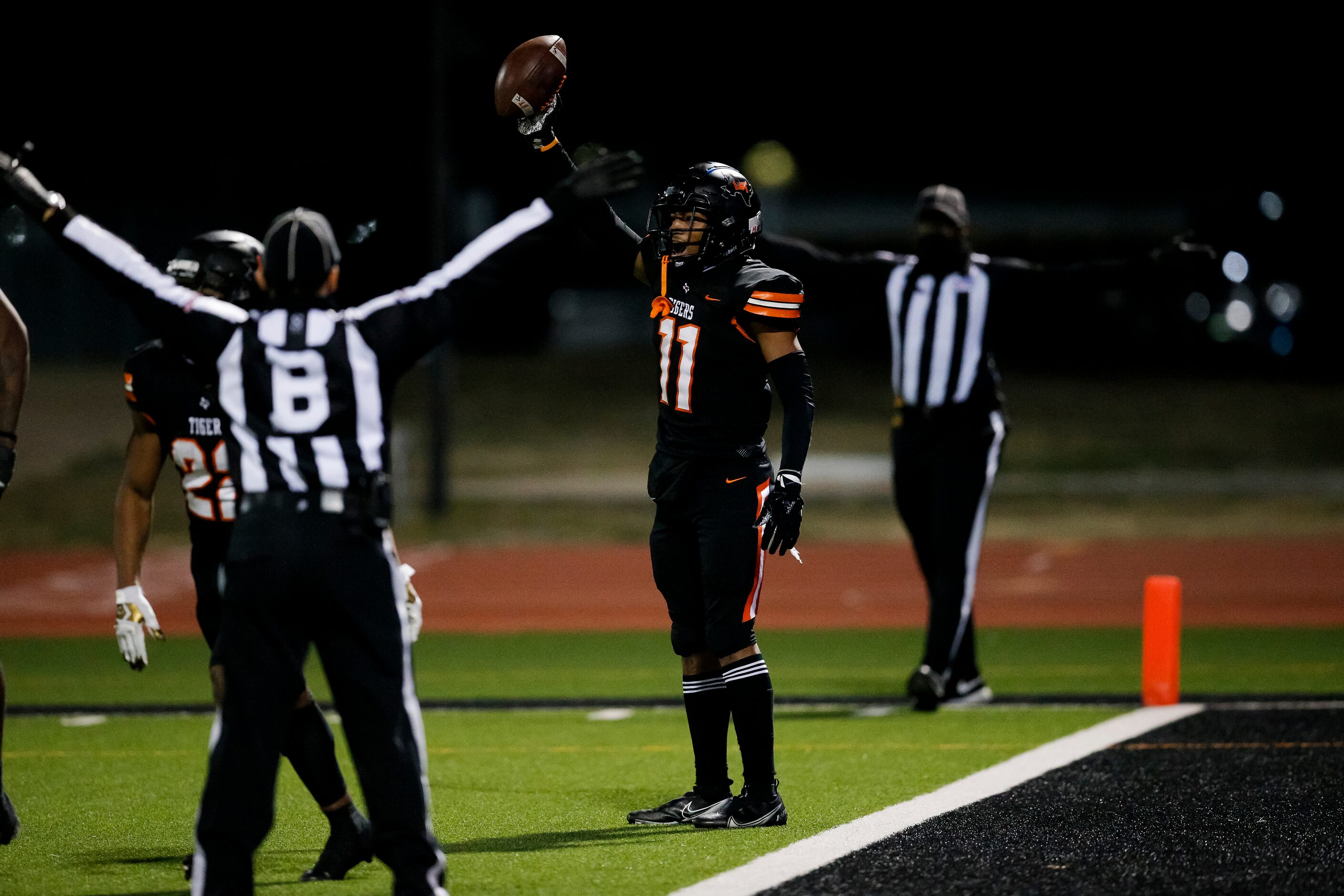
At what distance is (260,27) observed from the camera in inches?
1236

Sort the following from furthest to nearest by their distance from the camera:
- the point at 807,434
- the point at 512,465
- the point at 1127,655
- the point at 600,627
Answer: the point at 512,465, the point at 600,627, the point at 1127,655, the point at 807,434

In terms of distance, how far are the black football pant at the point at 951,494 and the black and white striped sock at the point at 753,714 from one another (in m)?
2.52

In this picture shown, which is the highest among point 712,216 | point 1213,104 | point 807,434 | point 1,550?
point 1213,104

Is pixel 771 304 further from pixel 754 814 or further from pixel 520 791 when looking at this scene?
pixel 520 791

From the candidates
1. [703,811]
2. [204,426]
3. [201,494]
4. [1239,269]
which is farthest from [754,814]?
[1239,269]

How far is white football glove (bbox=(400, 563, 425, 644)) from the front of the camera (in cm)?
412

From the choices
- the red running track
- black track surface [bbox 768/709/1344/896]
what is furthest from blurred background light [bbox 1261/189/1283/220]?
black track surface [bbox 768/709/1344/896]

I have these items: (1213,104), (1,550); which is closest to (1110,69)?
(1213,104)

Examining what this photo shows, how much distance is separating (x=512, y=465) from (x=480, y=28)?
12106 millimetres

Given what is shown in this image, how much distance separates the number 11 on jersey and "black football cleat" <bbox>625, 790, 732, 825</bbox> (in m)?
1.26

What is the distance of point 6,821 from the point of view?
17.5 feet

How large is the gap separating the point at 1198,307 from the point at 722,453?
120ft

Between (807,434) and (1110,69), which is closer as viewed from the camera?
(807,434)

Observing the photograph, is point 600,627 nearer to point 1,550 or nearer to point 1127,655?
point 1127,655
